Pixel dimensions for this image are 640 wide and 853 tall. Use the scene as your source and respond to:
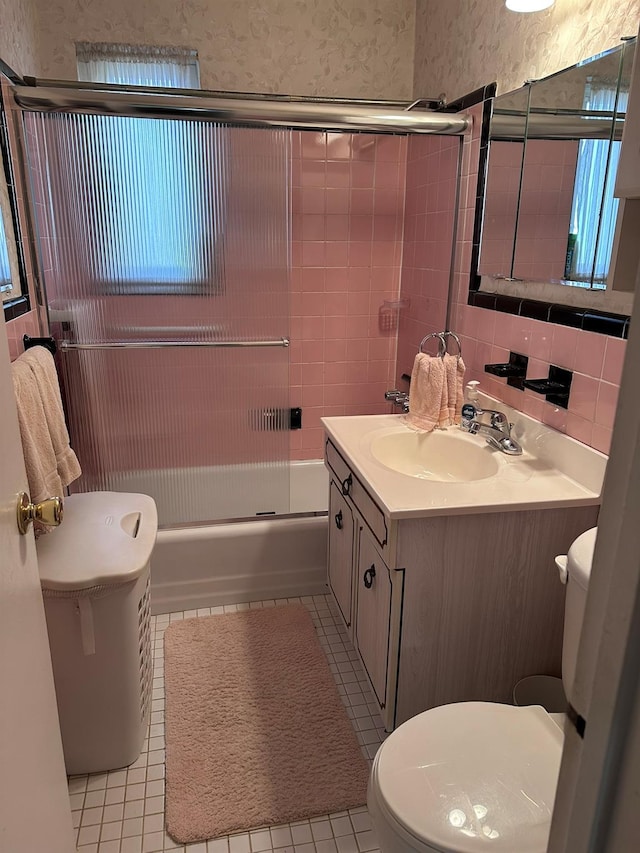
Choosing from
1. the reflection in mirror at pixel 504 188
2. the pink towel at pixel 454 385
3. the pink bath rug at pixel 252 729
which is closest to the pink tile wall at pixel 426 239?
the reflection in mirror at pixel 504 188

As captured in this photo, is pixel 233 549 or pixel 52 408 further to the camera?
pixel 233 549

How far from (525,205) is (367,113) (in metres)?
0.65

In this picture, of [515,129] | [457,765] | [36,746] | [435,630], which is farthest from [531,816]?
[515,129]

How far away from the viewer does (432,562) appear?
153 cm

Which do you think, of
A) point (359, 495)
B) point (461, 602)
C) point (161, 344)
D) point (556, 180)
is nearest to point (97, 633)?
point (359, 495)

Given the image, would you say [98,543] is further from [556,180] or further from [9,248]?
[556,180]

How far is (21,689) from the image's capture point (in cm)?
93

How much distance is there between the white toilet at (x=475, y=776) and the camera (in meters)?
1.04

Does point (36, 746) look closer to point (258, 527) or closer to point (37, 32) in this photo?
point (258, 527)

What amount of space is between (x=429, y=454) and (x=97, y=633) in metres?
1.14

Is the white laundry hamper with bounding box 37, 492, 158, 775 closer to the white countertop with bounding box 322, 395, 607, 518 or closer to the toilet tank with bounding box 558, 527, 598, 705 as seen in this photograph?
the white countertop with bounding box 322, 395, 607, 518

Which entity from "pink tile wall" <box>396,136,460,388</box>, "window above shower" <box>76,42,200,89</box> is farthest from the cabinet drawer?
"window above shower" <box>76,42,200,89</box>

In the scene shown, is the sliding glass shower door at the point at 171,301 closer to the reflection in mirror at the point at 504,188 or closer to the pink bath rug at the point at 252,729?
the pink bath rug at the point at 252,729

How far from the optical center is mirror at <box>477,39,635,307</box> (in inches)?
58.6
